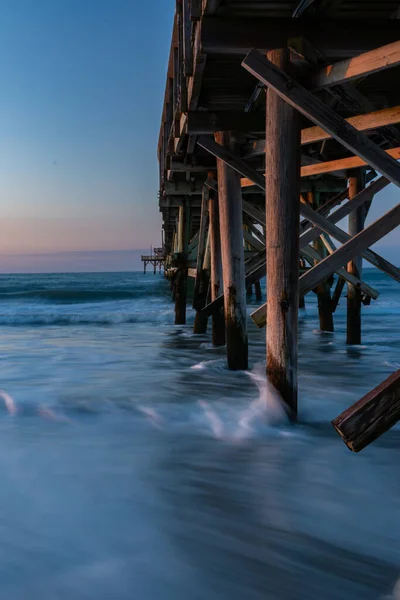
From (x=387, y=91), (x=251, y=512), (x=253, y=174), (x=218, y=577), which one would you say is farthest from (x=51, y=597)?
(x=387, y=91)

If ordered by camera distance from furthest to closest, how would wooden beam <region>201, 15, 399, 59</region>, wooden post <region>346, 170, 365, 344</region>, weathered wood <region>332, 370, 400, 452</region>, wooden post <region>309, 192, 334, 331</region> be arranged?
wooden post <region>309, 192, 334, 331</region> < wooden post <region>346, 170, 365, 344</region> < wooden beam <region>201, 15, 399, 59</region> < weathered wood <region>332, 370, 400, 452</region>

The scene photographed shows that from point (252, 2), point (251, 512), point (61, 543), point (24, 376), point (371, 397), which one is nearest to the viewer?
point (371, 397)

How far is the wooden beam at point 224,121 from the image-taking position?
5.16 meters

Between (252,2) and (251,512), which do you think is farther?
(252,2)

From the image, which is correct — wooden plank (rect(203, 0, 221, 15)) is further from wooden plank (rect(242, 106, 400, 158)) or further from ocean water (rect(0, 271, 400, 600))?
ocean water (rect(0, 271, 400, 600))

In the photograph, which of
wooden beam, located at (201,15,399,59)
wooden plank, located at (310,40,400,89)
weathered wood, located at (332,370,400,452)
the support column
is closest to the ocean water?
weathered wood, located at (332,370,400,452)

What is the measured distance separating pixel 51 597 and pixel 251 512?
1.09m

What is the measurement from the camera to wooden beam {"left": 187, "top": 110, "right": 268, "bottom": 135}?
5.16 meters

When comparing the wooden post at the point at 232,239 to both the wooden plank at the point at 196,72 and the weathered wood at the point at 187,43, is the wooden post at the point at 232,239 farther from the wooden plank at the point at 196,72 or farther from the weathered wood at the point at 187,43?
the weathered wood at the point at 187,43

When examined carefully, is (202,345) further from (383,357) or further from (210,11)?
(210,11)

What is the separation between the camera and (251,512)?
2.82 m

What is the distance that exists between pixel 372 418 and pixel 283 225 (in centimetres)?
214

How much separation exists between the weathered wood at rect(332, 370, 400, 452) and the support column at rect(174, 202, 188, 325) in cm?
960

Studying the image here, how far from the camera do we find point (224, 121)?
5.22 meters
